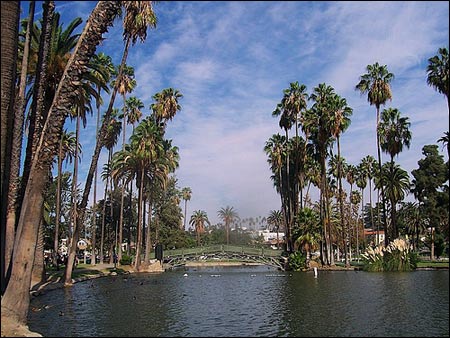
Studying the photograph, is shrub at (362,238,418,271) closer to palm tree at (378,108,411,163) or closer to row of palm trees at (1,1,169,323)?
palm tree at (378,108,411,163)

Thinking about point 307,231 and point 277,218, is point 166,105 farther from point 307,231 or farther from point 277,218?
point 277,218

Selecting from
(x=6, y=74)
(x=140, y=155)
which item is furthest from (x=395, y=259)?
(x=6, y=74)

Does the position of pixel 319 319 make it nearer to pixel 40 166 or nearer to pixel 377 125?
pixel 40 166

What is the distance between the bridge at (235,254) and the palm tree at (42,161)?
48.0m

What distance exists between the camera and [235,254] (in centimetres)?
6350

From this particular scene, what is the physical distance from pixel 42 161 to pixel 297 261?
43828mm

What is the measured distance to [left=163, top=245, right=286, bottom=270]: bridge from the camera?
62750mm

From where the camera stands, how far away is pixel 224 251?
63719 millimetres

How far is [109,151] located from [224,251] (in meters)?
26.0

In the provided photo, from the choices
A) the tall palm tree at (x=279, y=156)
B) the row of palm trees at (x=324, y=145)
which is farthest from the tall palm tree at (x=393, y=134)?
the tall palm tree at (x=279, y=156)

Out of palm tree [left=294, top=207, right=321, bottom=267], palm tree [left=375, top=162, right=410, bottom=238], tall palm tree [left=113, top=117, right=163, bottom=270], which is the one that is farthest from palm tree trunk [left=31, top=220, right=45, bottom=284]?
palm tree [left=375, top=162, right=410, bottom=238]

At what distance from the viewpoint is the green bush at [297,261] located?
55.8 m

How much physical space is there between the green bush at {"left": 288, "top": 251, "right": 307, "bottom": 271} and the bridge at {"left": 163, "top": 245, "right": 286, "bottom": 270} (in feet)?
14.7

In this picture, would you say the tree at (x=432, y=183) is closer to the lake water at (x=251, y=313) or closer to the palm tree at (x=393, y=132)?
the palm tree at (x=393, y=132)
